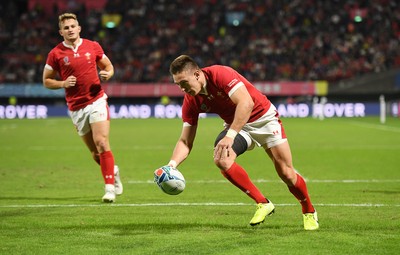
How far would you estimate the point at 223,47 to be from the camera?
4584 cm

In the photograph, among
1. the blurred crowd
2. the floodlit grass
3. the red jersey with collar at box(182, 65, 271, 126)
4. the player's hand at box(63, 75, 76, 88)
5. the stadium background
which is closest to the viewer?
the floodlit grass

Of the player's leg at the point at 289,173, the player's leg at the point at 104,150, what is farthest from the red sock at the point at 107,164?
the player's leg at the point at 289,173

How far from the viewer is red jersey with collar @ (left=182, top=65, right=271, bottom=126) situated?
23.6 feet

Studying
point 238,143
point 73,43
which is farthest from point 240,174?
point 73,43

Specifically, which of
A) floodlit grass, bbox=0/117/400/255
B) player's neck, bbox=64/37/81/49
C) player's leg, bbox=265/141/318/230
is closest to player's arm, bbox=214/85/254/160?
player's leg, bbox=265/141/318/230

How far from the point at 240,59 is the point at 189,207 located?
35.9 metres

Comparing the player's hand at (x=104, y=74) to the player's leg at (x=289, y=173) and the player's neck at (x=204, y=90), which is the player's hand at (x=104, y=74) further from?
the player's leg at (x=289, y=173)

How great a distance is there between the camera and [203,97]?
744 centimetres

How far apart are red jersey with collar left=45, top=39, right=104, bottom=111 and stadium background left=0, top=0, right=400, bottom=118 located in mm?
29541

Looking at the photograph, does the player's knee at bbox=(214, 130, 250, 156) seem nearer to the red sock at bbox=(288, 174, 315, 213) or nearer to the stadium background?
the red sock at bbox=(288, 174, 315, 213)

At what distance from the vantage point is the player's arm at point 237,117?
6965mm

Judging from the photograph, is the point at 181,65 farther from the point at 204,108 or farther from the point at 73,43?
the point at 73,43

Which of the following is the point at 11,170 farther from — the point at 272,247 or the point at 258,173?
the point at 272,247

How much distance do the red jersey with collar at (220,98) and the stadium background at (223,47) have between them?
1230 inches
